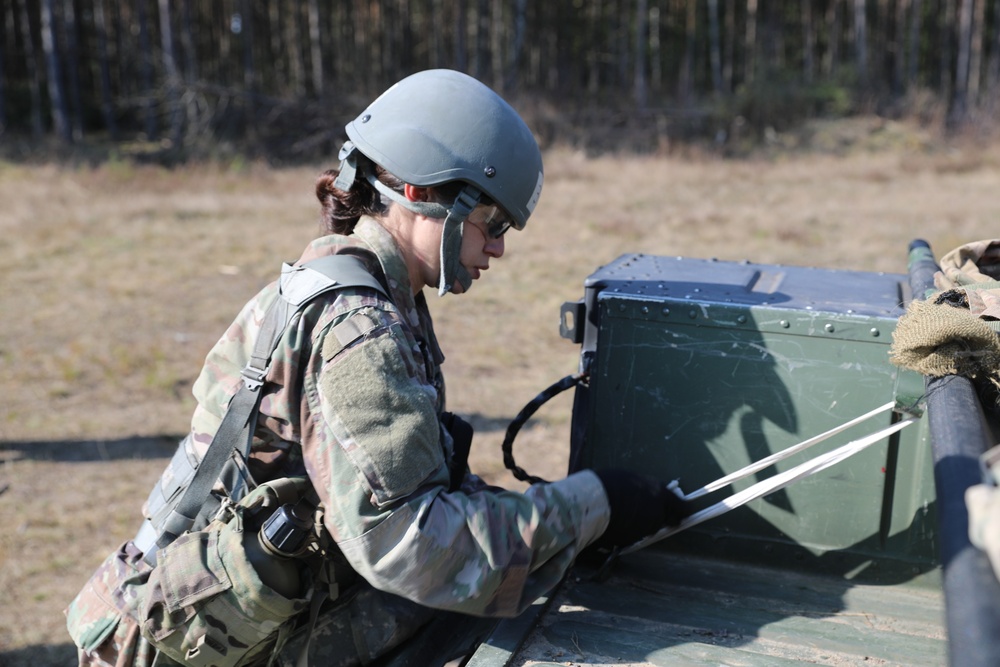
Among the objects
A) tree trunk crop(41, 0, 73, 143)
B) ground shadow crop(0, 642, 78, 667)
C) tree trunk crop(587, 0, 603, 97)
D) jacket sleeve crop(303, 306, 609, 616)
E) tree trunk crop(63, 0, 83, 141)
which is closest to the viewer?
jacket sleeve crop(303, 306, 609, 616)

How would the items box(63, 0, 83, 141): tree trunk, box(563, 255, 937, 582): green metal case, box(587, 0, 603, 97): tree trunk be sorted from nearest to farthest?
1. box(563, 255, 937, 582): green metal case
2. box(63, 0, 83, 141): tree trunk
3. box(587, 0, 603, 97): tree trunk

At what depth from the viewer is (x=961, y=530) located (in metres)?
1.12

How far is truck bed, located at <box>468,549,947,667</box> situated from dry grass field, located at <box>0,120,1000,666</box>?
2.64 meters

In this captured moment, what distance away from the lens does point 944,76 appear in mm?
28812

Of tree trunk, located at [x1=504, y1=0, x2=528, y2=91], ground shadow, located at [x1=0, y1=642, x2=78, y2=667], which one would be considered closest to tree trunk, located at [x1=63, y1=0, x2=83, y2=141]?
tree trunk, located at [x1=504, y1=0, x2=528, y2=91]

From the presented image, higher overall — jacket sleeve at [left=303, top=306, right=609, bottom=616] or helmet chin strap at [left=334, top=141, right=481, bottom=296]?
helmet chin strap at [left=334, top=141, right=481, bottom=296]

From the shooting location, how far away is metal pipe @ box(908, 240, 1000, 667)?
3.05ft

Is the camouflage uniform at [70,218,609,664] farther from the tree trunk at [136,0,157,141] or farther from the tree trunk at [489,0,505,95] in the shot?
the tree trunk at [489,0,505,95]

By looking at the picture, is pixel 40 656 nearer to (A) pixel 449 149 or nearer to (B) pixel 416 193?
(B) pixel 416 193

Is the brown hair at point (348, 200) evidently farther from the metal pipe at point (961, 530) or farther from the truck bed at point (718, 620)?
the metal pipe at point (961, 530)

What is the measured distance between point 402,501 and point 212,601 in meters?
0.48

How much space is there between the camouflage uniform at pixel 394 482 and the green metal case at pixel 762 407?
0.50 m

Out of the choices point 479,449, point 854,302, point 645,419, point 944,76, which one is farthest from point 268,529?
point 944,76

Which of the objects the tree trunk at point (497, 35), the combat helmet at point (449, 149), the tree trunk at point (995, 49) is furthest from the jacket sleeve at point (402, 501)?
the tree trunk at point (497, 35)
